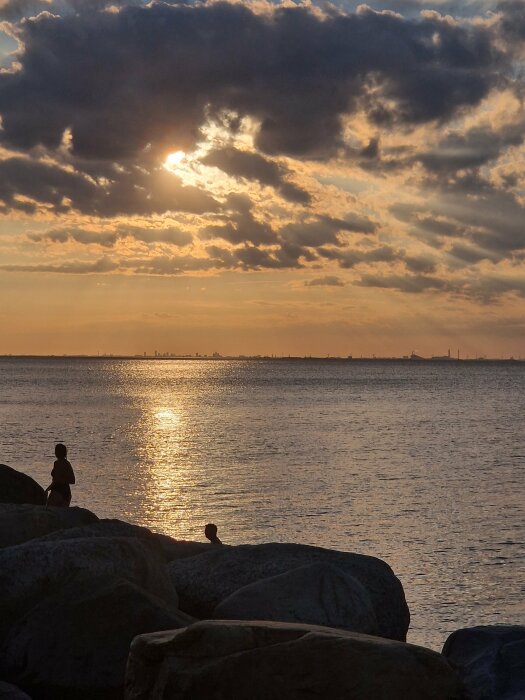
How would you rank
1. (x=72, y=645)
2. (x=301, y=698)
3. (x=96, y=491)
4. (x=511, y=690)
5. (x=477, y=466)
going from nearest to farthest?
(x=301, y=698) → (x=511, y=690) → (x=72, y=645) → (x=96, y=491) → (x=477, y=466)

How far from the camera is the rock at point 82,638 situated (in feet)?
37.9

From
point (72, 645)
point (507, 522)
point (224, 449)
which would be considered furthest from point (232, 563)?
point (224, 449)

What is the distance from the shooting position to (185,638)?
9.82m

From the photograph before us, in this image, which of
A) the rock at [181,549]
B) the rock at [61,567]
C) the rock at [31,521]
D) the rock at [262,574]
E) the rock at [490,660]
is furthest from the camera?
the rock at [181,549]

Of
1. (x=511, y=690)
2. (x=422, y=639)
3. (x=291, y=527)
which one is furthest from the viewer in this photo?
(x=291, y=527)

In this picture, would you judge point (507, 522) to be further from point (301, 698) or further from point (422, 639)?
point (301, 698)

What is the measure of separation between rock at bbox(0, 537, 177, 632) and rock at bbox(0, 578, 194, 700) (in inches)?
13.6

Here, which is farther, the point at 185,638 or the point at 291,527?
the point at 291,527

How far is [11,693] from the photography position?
1062 centimetres

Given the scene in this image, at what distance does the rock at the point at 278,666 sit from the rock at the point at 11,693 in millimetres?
1477

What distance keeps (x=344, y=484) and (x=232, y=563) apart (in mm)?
28127

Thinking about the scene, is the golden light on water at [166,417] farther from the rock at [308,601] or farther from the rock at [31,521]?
the rock at [308,601]

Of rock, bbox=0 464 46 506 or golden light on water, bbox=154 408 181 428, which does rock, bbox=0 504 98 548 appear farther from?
golden light on water, bbox=154 408 181 428

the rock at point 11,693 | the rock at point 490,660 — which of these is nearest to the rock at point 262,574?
the rock at point 490,660
